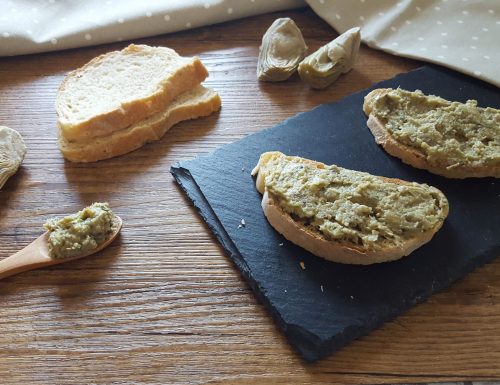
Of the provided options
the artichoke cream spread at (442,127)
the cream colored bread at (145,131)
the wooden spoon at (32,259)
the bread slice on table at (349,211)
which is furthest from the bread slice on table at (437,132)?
the wooden spoon at (32,259)

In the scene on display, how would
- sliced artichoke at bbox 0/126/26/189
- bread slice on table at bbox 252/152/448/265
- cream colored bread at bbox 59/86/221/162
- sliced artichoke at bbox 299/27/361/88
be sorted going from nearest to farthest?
1. bread slice on table at bbox 252/152/448/265
2. sliced artichoke at bbox 0/126/26/189
3. cream colored bread at bbox 59/86/221/162
4. sliced artichoke at bbox 299/27/361/88

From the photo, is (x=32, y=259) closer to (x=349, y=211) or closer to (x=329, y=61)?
(x=349, y=211)

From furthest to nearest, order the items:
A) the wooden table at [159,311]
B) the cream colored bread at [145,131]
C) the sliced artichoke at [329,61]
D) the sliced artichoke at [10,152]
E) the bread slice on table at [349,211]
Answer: the sliced artichoke at [329,61], the cream colored bread at [145,131], the sliced artichoke at [10,152], the bread slice on table at [349,211], the wooden table at [159,311]

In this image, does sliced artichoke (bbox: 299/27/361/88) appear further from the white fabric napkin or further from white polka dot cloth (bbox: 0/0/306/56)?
white polka dot cloth (bbox: 0/0/306/56)

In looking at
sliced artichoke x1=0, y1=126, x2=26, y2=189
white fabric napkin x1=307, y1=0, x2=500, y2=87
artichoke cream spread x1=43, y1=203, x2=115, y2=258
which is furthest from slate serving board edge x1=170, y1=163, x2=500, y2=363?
white fabric napkin x1=307, y1=0, x2=500, y2=87

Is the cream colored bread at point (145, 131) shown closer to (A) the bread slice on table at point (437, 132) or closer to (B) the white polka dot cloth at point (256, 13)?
(B) the white polka dot cloth at point (256, 13)

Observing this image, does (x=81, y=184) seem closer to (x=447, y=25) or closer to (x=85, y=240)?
(x=85, y=240)
